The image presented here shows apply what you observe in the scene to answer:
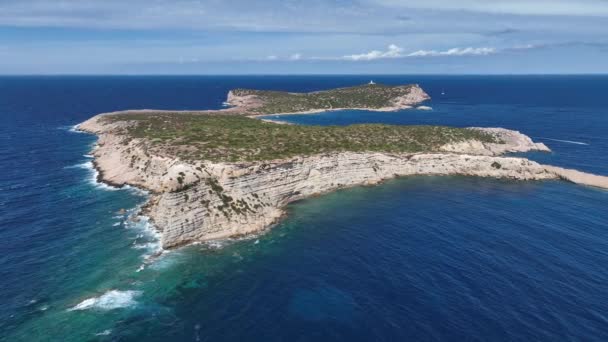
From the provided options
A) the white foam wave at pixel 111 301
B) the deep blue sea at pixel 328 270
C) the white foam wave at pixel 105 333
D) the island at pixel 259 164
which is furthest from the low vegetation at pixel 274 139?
the white foam wave at pixel 105 333

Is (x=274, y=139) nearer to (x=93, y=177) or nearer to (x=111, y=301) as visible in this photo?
(x=93, y=177)

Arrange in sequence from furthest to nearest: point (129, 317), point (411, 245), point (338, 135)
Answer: point (338, 135) → point (411, 245) → point (129, 317)

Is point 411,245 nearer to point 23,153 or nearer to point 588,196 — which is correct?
point 588,196

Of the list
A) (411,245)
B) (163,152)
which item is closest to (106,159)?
(163,152)

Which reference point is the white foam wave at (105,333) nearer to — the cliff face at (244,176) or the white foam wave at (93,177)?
the cliff face at (244,176)

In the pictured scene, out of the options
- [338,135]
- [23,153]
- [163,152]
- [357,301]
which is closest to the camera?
[357,301]

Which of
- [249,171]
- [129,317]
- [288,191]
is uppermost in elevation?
[249,171]

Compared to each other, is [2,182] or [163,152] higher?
[163,152]
